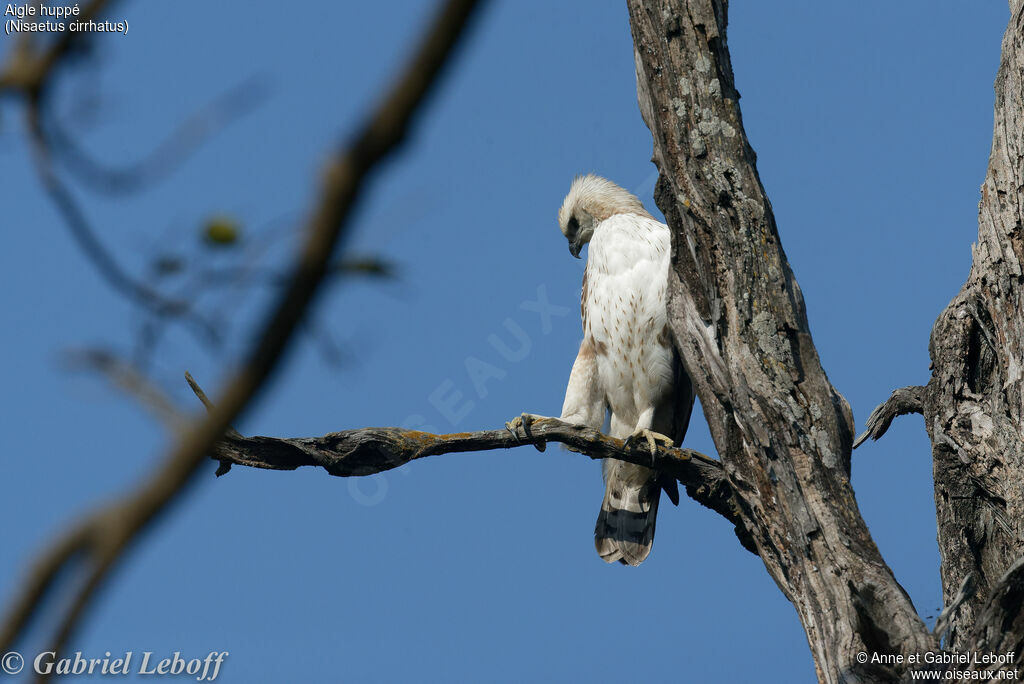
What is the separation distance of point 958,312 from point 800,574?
4.42ft

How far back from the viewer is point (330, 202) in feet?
3.96

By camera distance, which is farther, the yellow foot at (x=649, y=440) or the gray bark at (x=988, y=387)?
the yellow foot at (x=649, y=440)

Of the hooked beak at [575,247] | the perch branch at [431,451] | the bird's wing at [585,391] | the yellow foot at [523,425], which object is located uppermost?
the hooked beak at [575,247]

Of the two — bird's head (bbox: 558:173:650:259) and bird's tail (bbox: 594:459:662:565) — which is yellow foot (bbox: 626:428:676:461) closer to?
bird's tail (bbox: 594:459:662:565)

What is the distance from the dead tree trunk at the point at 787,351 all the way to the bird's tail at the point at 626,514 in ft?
4.62

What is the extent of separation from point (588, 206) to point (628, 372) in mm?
1452

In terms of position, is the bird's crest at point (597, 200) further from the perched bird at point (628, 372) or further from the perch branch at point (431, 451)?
the perch branch at point (431, 451)

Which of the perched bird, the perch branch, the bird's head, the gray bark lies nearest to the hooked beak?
the bird's head

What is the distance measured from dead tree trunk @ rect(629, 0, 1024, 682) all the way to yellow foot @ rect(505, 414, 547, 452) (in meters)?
0.79

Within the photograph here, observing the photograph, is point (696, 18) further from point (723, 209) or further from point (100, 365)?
point (100, 365)

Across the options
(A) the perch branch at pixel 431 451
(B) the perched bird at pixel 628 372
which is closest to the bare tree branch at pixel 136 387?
(A) the perch branch at pixel 431 451

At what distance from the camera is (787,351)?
178 inches

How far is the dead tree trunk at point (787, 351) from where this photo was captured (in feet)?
14.4

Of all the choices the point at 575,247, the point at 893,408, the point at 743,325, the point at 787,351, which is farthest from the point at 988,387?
the point at 575,247
